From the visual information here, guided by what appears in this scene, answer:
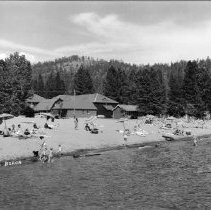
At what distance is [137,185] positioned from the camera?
28.5 m

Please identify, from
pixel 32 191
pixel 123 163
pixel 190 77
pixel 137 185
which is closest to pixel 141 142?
pixel 123 163

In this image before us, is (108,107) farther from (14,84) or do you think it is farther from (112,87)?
(14,84)

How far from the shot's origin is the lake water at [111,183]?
76.5ft

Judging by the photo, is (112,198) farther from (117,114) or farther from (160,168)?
(117,114)

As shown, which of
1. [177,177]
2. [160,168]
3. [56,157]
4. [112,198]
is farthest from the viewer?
[56,157]

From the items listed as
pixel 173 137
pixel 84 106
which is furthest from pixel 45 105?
pixel 173 137

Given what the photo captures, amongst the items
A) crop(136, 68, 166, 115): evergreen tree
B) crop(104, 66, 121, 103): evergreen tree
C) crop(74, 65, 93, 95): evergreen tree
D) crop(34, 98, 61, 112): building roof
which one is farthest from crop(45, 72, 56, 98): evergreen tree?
crop(136, 68, 166, 115): evergreen tree

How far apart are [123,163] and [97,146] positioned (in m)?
11.7

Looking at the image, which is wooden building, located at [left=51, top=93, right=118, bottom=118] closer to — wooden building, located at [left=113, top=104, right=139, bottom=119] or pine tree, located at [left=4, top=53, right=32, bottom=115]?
wooden building, located at [left=113, top=104, right=139, bottom=119]

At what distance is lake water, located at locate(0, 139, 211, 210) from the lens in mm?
23328

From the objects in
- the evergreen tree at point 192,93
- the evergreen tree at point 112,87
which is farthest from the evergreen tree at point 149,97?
the evergreen tree at point 112,87

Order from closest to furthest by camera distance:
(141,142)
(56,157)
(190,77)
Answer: (56,157) < (141,142) < (190,77)

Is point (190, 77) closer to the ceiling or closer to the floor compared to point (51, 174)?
closer to the ceiling

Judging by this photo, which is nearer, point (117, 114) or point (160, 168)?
point (160, 168)
